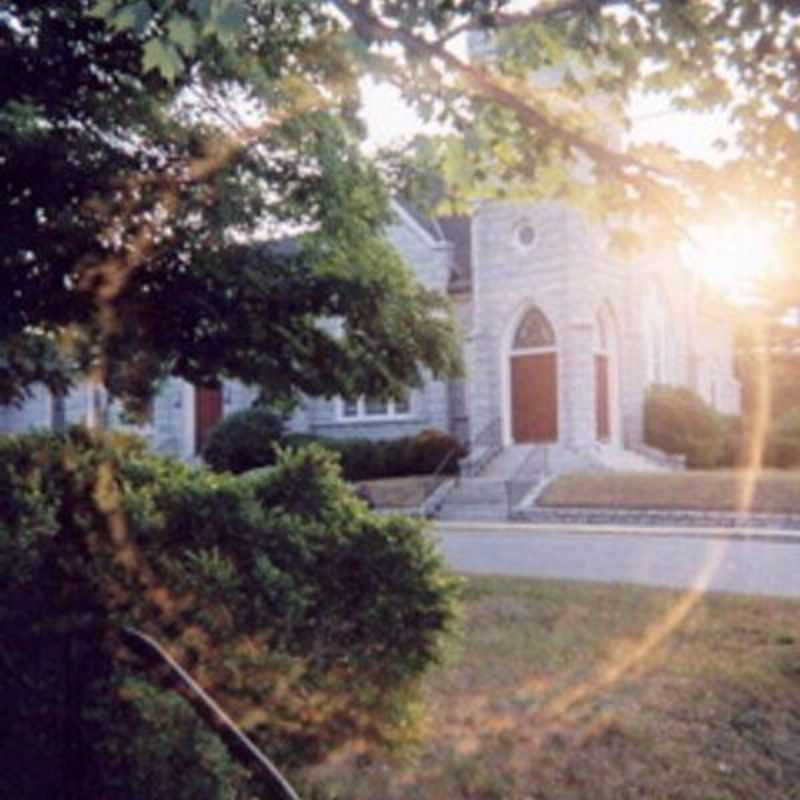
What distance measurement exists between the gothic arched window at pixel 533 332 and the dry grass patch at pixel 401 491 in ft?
16.9

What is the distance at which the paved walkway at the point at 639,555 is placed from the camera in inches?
485

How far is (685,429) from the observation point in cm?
2959

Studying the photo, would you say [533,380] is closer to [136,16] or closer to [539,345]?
[539,345]

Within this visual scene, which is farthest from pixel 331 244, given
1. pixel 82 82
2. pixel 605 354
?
pixel 605 354

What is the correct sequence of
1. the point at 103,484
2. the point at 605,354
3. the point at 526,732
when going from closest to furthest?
the point at 103,484 → the point at 526,732 → the point at 605,354

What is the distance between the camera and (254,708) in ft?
13.8

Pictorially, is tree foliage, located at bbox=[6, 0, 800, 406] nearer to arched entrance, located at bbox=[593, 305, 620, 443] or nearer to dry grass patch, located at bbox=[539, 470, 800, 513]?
dry grass patch, located at bbox=[539, 470, 800, 513]

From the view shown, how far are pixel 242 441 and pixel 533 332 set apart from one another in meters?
9.57

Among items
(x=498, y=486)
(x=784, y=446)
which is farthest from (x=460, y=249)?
(x=784, y=446)

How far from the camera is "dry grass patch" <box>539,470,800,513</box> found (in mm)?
20391

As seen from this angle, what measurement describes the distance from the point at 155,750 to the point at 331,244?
509 centimetres

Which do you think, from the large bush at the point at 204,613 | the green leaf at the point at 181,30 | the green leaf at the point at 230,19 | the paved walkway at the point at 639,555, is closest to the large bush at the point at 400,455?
the paved walkway at the point at 639,555

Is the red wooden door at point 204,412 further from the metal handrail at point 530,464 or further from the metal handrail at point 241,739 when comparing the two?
the metal handrail at point 241,739

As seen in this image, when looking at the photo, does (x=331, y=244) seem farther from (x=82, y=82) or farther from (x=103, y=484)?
(x=103, y=484)
